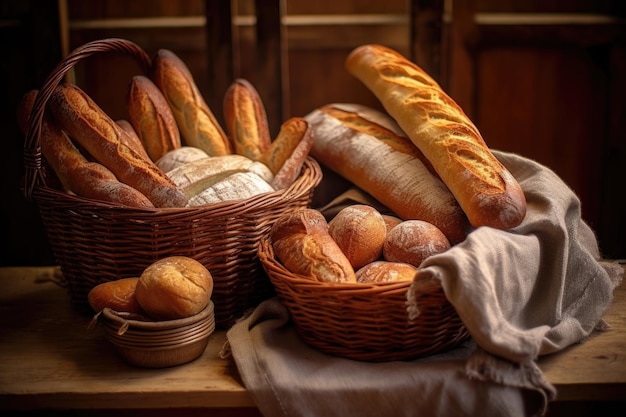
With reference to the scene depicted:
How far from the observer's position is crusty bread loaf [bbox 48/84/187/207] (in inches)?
58.3

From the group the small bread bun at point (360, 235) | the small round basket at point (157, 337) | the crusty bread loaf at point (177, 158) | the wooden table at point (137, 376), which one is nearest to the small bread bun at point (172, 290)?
the small round basket at point (157, 337)

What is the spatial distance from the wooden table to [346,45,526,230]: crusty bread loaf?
33cm

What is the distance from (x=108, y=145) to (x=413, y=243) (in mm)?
751

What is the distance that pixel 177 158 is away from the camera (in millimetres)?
1712

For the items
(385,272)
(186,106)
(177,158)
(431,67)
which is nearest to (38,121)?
(177,158)

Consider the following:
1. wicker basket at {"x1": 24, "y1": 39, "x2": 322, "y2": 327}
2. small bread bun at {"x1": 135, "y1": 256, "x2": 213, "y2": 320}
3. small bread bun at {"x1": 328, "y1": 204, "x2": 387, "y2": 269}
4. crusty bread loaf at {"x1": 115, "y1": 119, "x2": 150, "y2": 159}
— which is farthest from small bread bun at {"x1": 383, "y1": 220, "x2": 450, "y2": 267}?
crusty bread loaf at {"x1": 115, "y1": 119, "x2": 150, "y2": 159}

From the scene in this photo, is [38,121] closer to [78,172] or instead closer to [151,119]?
[78,172]

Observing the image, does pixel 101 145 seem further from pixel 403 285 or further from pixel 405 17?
pixel 405 17

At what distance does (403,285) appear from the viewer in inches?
47.8

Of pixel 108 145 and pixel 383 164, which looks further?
pixel 383 164

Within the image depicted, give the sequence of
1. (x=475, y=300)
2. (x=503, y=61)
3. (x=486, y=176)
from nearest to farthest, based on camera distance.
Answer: (x=475, y=300)
(x=486, y=176)
(x=503, y=61)

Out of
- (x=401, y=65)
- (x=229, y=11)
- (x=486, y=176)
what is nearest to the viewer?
(x=486, y=176)

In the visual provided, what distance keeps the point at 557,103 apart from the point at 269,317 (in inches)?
71.7

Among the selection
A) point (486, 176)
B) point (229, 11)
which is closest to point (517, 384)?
point (486, 176)
